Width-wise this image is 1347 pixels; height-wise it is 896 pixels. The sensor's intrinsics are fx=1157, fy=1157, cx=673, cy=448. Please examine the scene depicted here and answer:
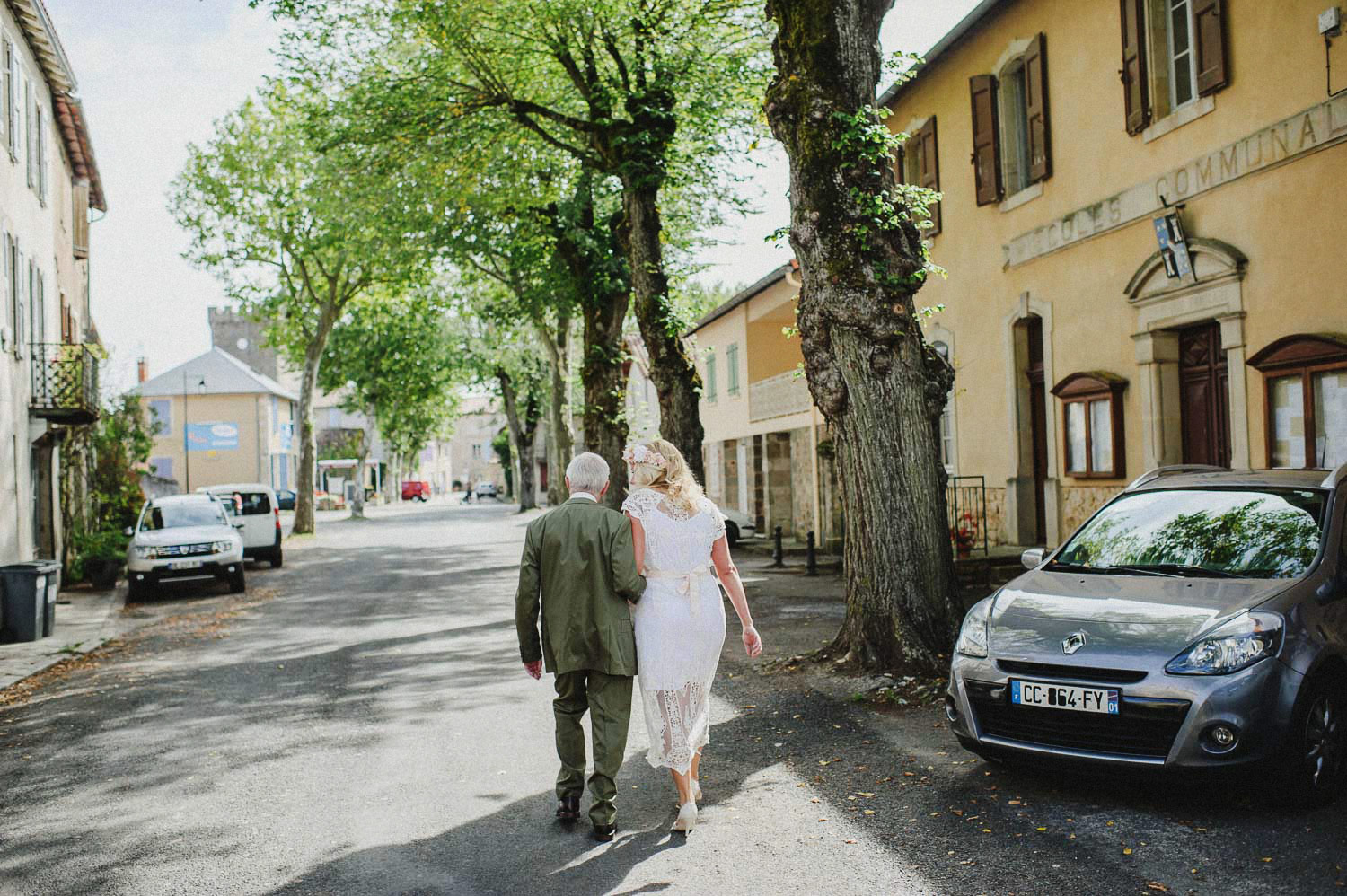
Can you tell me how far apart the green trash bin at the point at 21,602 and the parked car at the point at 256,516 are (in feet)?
33.9

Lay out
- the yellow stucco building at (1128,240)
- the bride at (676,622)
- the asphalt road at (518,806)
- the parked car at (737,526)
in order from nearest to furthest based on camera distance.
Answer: the asphalt road at (518,806) < the bride at (676,622) < the yellow stucco building at (1128,240) < the parked car at (737,526)

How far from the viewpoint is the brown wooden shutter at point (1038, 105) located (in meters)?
15.3

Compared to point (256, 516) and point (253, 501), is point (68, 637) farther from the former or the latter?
point (253, 501)

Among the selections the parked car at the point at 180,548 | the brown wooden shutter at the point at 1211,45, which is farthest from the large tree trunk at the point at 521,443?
the brown wooden shutter at the point at 1211,45

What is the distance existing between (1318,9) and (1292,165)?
1351mm

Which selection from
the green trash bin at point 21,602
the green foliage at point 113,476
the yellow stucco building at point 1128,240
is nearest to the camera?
the yellow stucco building at point 1128,240

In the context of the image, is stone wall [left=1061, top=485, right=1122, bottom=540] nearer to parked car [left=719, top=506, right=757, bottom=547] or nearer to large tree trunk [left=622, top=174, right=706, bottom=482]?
large tree trunk [left=622, top=174, right=706, bottom=482]

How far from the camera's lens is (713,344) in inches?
1325

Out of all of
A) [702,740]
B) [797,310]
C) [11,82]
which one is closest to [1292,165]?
[797,310]

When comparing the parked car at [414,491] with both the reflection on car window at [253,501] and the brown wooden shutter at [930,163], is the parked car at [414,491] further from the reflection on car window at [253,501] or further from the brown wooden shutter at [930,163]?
the brown wooden shutter at [930,163]

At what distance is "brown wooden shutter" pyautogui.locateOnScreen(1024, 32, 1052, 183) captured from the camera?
50.2 ft

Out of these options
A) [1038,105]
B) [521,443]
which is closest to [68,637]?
[1038,105]

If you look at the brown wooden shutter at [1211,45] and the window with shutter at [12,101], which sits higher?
the window with shutter at [12,101]

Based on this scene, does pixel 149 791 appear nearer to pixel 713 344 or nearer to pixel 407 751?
pixel 407 751
